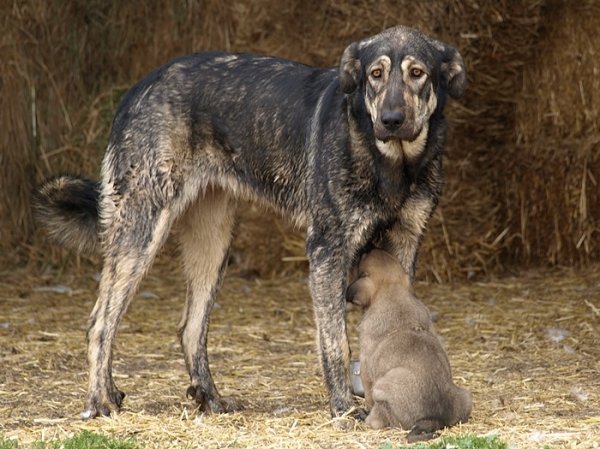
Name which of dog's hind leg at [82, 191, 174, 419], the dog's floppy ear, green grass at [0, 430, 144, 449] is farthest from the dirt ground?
the dog's floppy ear

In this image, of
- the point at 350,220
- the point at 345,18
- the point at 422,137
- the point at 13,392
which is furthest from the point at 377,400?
the point at 345,18

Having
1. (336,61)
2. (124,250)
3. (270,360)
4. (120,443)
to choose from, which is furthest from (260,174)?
(336,61)

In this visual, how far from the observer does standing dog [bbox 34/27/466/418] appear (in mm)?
5602

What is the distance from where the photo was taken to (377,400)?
5.20 meters

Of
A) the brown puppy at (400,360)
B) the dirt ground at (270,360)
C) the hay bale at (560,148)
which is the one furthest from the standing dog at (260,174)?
the hay bale at (560,148)

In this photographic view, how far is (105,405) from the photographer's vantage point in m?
5.98

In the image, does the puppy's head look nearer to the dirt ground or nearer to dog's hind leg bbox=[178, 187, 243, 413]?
the dirt ground

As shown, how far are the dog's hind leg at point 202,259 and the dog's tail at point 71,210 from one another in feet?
1.72

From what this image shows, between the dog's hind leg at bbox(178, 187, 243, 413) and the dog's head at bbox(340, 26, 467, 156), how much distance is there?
1376 mm

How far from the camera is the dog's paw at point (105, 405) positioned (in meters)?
5.89

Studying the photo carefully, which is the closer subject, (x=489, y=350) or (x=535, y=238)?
(x=489, y=350)

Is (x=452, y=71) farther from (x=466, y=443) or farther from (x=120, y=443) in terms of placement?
(x=120, y=443)

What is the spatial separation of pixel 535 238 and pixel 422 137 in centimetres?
416

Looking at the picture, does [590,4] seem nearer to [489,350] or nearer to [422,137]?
[489,350]
